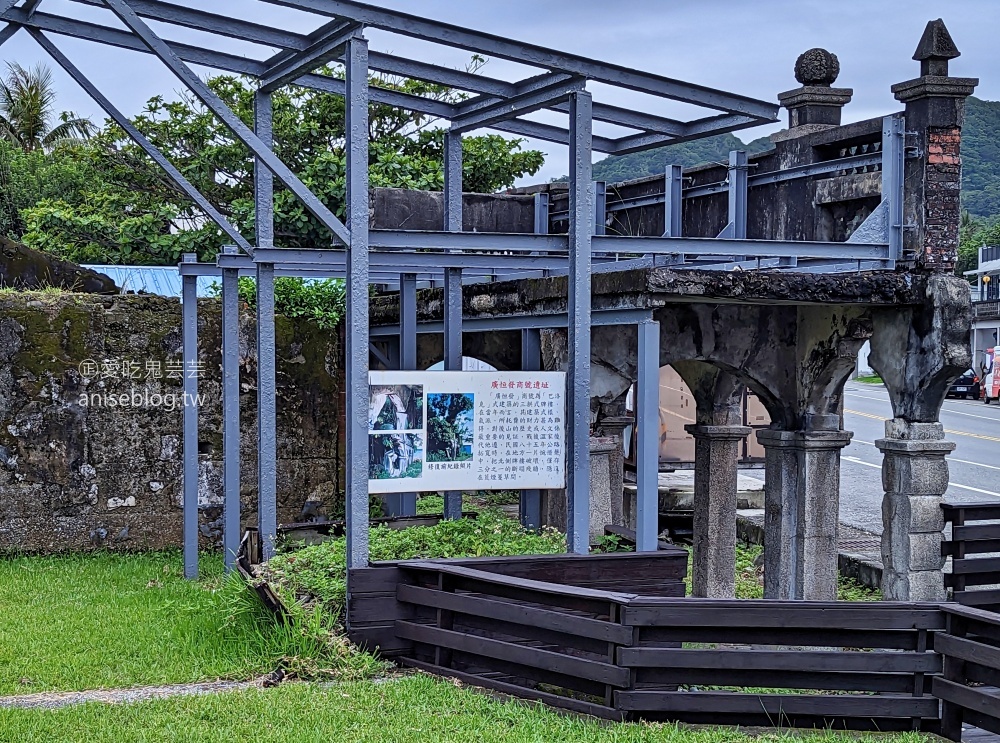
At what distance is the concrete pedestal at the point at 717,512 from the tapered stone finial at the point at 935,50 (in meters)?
4.14

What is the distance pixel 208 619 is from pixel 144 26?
3997 mm

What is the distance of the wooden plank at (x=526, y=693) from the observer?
6414 millimetres

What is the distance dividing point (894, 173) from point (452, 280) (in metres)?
4.05

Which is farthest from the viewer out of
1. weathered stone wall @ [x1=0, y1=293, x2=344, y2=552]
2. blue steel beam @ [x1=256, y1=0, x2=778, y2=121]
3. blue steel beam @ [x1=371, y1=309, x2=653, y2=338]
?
weathered stone wall @ [x1=0, y1=293, x2=344, y2=552]

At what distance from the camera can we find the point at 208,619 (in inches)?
333

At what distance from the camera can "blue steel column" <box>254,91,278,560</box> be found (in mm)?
9164

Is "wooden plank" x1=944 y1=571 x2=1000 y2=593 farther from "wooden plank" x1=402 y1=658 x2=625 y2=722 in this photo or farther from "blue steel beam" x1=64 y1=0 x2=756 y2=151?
"wooden plank" x1=402 y1=658 x2=625 y2=722

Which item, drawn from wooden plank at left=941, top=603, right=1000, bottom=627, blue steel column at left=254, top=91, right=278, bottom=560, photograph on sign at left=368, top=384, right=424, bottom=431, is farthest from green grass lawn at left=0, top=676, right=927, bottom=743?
blue steel column at left=254, top=91, right=278, bottom=560

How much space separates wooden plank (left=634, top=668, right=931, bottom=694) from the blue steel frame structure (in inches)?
68.2

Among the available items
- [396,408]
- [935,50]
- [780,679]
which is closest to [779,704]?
[780,679]

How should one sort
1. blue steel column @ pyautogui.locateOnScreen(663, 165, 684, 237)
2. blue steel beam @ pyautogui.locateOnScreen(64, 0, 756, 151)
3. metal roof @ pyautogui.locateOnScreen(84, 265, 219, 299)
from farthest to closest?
1. metal roof @ pyautogui.locateOnScreen(84, 265, 219, 299)
2. blue steel column @ pyautogui.locateOnScreen(663, 165, 684, 237)
3. blue steel beam @ pyautogui.locateOnScreen(64, 0, 756, 151)

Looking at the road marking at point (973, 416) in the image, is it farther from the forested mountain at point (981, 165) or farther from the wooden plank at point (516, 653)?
the forested mountain at point (981, 165)

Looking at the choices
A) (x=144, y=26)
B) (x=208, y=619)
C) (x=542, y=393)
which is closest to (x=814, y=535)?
(x=542, y=393)

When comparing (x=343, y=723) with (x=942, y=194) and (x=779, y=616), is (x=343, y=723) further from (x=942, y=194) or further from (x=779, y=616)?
(x=942, y=194)
